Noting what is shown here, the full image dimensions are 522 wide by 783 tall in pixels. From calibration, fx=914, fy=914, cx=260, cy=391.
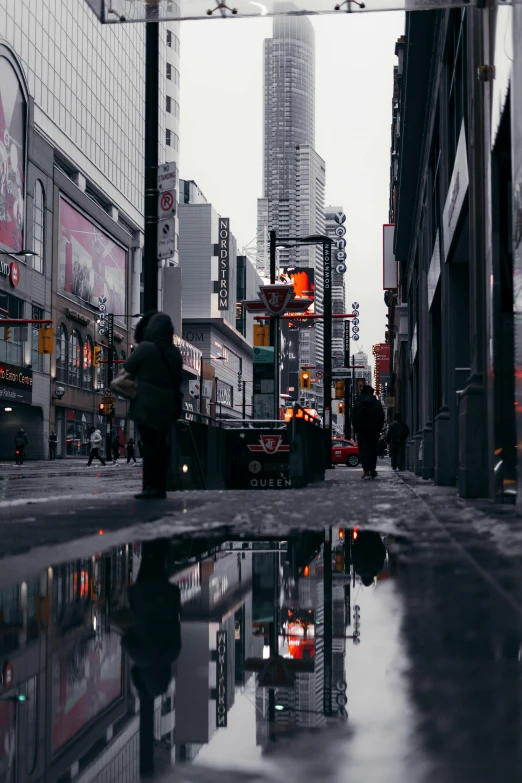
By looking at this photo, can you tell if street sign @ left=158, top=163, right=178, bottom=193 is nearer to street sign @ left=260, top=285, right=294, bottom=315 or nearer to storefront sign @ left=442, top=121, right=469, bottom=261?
storefront sign @ left=442, top=121, right=469, bottom=261

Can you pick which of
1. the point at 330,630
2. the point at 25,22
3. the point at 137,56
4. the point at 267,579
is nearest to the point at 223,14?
the point at 267,579

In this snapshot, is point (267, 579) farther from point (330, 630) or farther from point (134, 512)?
point (134, 512)

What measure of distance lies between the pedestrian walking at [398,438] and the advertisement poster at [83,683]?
2543 cm

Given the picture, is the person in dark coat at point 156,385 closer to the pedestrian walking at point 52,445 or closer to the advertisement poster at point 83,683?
the advertisement poster at point 83,683

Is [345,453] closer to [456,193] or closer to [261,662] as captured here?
[456,193]

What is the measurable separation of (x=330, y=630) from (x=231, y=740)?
1.02 m

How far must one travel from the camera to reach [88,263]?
71938 millimetres

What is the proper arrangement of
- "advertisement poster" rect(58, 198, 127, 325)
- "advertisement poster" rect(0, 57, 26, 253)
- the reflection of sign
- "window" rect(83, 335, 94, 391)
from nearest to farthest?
the reflection of sign
"advertisement poster" rect(0, 57, 26, 253)
"advertisement poster" rect(58, 198, 127, 325)
"window" rect(83, 335, 94, 391)

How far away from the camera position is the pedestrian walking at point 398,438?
2824 centimetres

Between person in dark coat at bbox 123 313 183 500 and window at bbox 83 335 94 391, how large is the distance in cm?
6248

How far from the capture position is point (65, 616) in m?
2.86

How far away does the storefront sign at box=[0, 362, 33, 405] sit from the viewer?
52750 mm

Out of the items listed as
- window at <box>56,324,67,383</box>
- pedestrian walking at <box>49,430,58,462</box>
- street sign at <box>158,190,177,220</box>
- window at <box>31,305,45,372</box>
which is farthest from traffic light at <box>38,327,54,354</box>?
street sign at <box>158,190,177,220</box>

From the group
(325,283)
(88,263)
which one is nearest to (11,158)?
(88,263)
